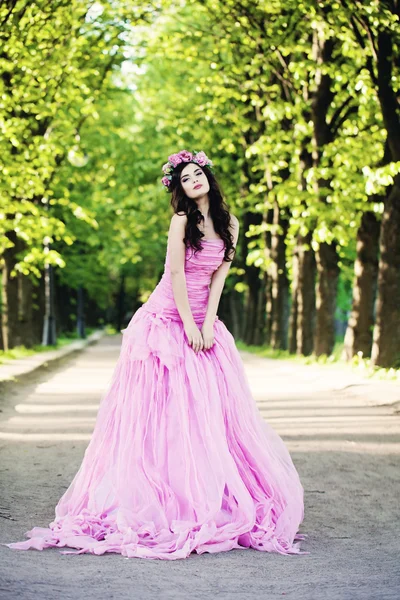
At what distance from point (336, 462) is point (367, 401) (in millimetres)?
4769

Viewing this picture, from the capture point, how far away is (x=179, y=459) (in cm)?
646

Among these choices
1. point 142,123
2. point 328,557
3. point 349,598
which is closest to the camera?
point 349,598

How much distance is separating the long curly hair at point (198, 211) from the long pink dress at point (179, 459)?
71 mm

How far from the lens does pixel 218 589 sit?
199 inches

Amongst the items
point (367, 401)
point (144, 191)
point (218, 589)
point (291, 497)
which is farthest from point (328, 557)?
point (144, 191)

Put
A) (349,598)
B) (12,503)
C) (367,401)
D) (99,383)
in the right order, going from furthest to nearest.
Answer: (99,383), (367,401), (12,503), (349,598)

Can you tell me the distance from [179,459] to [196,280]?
3.64 feet

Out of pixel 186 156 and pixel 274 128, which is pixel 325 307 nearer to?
pixel 274 128

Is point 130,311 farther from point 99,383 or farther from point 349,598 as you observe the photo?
point 349,598

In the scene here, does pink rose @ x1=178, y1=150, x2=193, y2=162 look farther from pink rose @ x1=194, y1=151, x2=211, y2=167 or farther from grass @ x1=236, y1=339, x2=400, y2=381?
grass @ x1=236, y1=339, x2=400, y2=381

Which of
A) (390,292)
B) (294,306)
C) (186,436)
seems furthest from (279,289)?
(186,436)

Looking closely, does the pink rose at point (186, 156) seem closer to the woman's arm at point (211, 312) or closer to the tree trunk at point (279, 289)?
the woman's arm at point (211, 312)

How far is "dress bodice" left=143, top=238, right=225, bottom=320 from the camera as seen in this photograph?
6.66m

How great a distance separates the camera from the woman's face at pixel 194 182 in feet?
22.0
